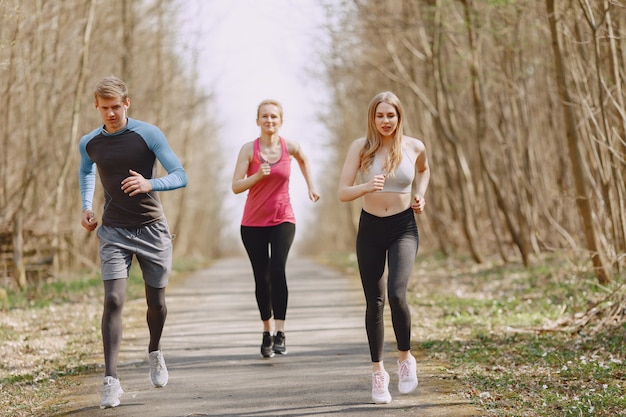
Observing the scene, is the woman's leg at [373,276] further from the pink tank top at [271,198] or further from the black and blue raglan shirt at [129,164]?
the pink tank top at [271,198]

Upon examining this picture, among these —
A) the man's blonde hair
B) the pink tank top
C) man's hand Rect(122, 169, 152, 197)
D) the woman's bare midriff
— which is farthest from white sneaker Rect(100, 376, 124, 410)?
the pink tank top

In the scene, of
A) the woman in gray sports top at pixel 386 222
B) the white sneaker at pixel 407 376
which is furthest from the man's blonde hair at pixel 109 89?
the white sneaker at pixel 407 376

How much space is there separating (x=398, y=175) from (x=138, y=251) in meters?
1.86

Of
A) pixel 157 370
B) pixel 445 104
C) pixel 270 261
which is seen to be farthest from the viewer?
pixel 445 104

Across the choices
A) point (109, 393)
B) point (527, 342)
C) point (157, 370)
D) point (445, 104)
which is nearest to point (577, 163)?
point (527, 342)

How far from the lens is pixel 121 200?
618cm

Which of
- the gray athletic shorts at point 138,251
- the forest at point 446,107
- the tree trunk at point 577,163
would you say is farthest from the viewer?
the forest at point 446,107

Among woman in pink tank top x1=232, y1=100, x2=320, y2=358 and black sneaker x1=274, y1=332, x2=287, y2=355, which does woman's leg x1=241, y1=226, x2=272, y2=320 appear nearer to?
woman in pink tank top x1=232, y1=100, x2=320, y2=358

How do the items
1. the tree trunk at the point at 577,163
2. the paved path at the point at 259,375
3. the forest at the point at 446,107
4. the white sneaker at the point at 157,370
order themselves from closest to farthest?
the paved path at the point at 259,375 → the white sneaker at the point at 157,370 → the tree trunk at the point at 577,163 → the forest at the point at 446,107

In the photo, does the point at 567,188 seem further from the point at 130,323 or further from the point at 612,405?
the point at 612,405

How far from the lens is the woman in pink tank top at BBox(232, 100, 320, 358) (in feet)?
25.7

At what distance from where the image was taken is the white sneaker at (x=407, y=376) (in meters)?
6.14

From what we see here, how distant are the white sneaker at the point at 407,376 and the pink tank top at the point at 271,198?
2.15m

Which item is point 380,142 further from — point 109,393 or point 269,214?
point 109,393
